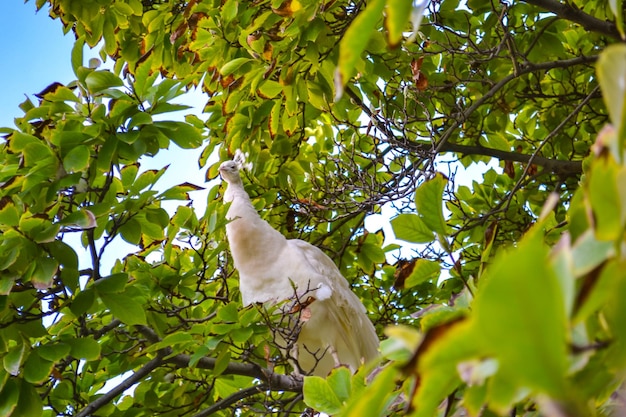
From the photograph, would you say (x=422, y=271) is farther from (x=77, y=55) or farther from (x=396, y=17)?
(x=77, y=55)

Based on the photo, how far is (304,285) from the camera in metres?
3.51

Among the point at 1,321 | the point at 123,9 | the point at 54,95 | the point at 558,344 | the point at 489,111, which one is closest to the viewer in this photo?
the point at 558,344

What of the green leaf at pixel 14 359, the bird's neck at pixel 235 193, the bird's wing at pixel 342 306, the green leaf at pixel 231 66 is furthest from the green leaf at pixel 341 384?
the bird's neck at pixel 235 193

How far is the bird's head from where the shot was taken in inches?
151

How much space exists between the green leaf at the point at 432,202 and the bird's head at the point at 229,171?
286 centimetres

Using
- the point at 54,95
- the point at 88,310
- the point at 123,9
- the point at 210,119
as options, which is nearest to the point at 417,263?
the point at 88,310

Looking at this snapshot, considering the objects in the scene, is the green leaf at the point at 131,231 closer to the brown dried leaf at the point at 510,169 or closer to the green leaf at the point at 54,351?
the green leaf at the point at 54,351

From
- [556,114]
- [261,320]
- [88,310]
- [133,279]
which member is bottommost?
[261,320]

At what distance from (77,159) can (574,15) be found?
169cm

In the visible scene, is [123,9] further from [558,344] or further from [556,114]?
[558,344]

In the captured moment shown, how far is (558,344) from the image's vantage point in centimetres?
43

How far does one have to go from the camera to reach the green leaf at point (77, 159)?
7.84ft

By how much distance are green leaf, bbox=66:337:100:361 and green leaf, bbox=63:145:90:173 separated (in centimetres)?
54

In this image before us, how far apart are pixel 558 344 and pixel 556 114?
413 centimetres
